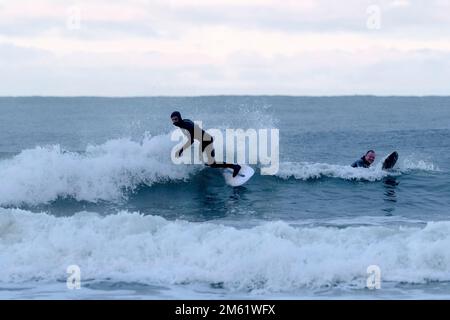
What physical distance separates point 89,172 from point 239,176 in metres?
4.05

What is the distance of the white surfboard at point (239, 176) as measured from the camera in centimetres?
1723

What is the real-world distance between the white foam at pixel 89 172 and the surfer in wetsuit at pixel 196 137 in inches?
48.2

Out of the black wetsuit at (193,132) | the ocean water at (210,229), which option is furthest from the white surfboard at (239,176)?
the black wetsuit at (193,132)

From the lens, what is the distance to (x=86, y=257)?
10.6 meters

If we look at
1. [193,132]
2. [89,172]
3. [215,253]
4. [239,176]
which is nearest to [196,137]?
[193,132]

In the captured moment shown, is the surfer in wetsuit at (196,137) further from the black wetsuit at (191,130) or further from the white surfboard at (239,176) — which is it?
the white surfboard at (239,176)

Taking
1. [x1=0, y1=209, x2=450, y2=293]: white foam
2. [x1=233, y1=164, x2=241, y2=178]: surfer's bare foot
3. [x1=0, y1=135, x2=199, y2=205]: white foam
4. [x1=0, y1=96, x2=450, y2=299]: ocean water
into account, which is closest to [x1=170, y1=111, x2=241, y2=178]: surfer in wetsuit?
[x1=233, y1=164, x2=241, y2=178]: surfer's bare foot

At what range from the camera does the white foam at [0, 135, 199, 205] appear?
50.5 feet

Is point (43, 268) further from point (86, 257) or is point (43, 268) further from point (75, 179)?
point (75, 179)

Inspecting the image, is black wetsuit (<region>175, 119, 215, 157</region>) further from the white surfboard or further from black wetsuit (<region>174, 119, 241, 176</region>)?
the white surfboard

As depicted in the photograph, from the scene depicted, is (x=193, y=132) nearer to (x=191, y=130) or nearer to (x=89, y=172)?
(x=191, y=130)

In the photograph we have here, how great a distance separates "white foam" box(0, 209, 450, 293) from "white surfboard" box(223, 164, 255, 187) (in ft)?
17.5

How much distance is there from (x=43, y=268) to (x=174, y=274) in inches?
84.7

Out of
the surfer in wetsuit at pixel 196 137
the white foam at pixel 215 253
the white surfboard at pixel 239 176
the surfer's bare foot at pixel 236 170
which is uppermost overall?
the surfer in wetsuit at pixel 196 137
